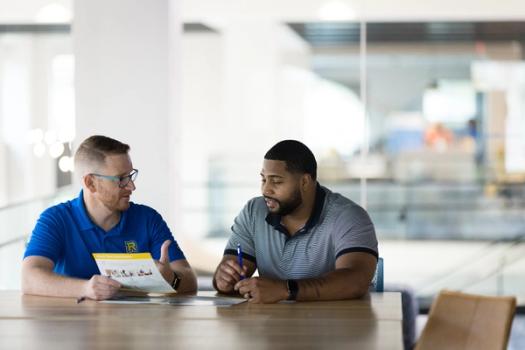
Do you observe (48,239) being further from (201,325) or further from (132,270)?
(201,325)

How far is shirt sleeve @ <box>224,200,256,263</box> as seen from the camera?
14.6 feet

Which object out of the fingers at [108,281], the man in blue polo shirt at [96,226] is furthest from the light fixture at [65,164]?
the fingers at [108,281]

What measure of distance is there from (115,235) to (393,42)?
4.76 metres

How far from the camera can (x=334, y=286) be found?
399 centimetres

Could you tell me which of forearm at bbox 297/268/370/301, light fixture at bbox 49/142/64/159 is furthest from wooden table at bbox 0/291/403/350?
light fixture at bbox 49/142/64/159

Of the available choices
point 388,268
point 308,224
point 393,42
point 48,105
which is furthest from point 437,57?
point 308,224

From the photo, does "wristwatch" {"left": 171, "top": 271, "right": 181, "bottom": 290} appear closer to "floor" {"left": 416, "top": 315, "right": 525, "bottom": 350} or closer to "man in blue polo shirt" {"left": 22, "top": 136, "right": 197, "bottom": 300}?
"man in blue polo shirt" {"left": 22, "top": 136, "right": 197, "bottom": 300}

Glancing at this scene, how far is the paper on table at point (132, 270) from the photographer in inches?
153

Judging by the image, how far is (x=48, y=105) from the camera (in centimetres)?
847

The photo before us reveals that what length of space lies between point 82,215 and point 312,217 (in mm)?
886

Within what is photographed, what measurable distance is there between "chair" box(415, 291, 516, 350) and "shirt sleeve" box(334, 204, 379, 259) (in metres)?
0.37

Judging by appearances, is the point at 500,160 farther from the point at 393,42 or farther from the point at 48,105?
the point at 48,105

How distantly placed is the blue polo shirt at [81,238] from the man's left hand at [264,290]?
57cm

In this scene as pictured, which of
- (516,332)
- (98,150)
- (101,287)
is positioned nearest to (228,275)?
(101,287)
